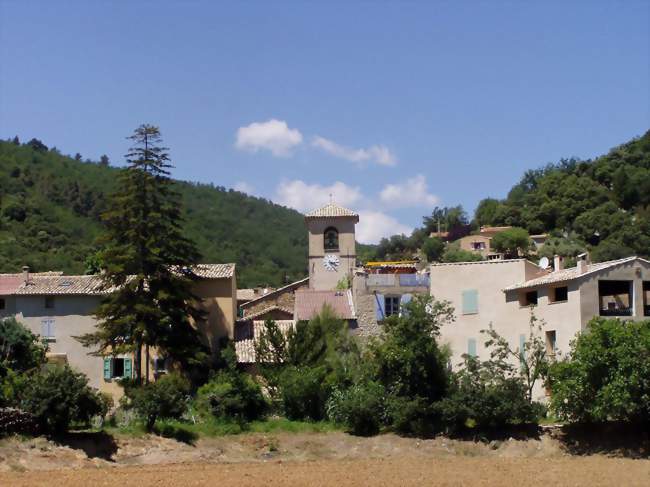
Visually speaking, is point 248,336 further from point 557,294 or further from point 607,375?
point 607,375

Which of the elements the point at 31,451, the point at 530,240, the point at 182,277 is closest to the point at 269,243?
the point at 530,240

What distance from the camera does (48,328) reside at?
4972cm

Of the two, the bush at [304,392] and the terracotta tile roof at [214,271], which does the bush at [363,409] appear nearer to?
the bush at [304,392]

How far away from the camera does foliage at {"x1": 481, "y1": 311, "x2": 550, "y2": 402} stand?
4169 cm

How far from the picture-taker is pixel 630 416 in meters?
38.2

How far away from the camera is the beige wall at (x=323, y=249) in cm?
6406

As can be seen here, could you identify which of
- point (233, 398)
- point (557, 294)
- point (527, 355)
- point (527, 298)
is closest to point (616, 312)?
point (557, 294)

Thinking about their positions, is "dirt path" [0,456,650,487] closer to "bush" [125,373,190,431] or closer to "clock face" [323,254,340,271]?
"bush" [125,373,190,431]

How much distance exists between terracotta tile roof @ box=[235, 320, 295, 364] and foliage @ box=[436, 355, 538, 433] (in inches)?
401

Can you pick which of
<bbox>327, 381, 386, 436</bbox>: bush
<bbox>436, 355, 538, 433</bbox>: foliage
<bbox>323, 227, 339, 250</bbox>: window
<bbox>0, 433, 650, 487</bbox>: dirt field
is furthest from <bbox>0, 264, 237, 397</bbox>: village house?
<bbox>323, 227, 339, 250</bbox>: window

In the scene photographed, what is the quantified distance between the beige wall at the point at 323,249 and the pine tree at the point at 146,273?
53.6ft

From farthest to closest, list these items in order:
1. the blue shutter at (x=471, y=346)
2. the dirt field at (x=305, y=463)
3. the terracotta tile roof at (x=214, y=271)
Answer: the terracotta tile roof at (x=214, y=271)
the blue shutter at (x=471, y=346)
the dirt field at (x=305, y=463)

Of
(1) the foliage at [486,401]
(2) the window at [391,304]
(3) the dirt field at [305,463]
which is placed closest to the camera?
(3) the dirt field at [305,463]

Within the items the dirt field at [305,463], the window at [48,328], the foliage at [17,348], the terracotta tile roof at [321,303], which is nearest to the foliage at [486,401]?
the dirt field at [305,463]
